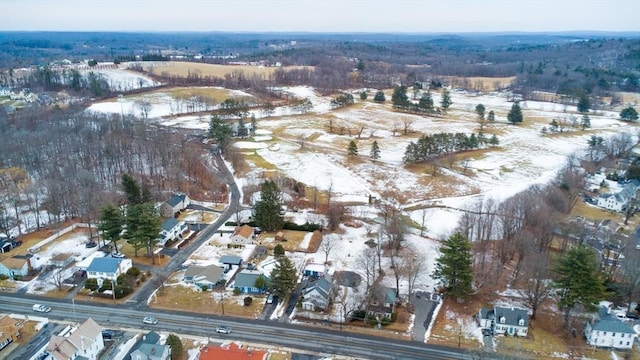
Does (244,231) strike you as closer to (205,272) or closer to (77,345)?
(205,272)

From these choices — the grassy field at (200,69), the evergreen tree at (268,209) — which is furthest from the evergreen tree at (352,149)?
the grassy field at (200,69)

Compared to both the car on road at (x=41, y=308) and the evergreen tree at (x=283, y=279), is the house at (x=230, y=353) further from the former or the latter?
the car on road at (x=41, y=308)

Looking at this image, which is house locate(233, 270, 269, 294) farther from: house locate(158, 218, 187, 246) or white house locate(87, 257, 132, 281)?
house locate(158, 218, 187, 246)

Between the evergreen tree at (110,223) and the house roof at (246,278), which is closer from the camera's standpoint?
A: the house roof at (246,278)

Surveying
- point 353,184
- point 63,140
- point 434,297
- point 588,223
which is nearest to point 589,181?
point 588,223

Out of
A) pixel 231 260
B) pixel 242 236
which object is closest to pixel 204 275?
pixel 231 260

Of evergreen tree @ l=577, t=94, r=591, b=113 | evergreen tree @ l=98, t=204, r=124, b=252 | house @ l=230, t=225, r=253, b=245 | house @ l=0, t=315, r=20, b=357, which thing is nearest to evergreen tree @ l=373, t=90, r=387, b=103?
evergreen tree @ l=577, t=94, r=591, b=113
